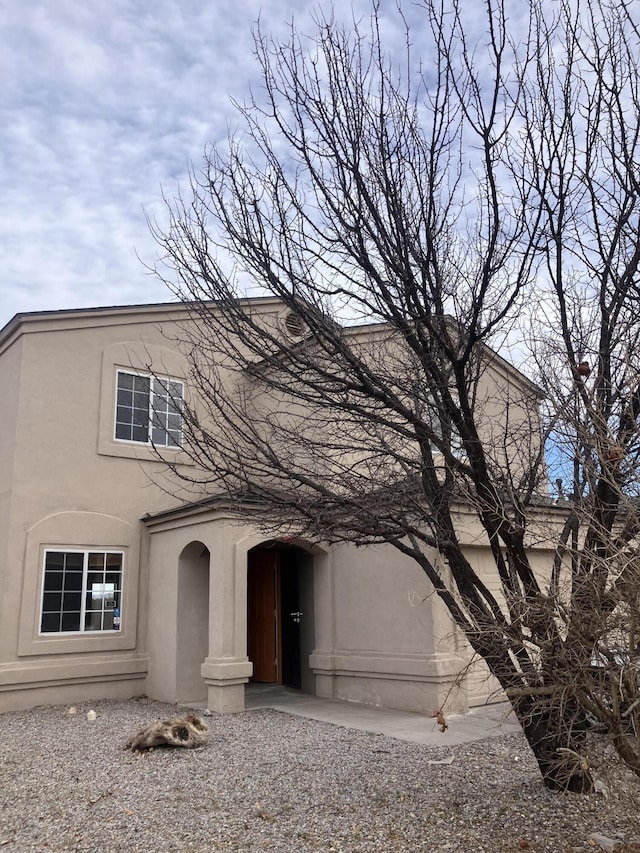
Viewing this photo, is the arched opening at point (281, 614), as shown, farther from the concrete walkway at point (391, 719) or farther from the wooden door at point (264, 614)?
the concrete walkway at point (391, 719)

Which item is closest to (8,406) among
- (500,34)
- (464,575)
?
(464,575)

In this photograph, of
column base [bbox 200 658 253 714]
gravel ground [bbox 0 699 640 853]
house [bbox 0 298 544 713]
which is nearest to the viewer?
gravel ground [bbox 0 699 640 853]

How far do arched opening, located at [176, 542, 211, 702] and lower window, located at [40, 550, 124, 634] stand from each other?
168 cm

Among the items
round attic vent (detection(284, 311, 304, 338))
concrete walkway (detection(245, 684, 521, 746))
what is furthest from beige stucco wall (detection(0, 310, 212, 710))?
round attic vent (detection(284, 311, 304, 338))

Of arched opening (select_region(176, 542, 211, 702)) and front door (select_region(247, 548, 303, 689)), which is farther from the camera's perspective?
front door (select_region(247, 548, 303, 689))

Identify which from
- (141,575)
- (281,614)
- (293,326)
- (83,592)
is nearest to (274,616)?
(281,614)

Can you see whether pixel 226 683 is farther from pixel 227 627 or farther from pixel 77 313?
pixel 77 313

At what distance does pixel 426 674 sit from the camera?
9.59 metres

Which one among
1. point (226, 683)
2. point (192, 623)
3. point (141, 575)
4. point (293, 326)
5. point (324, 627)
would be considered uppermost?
point (293, 326)

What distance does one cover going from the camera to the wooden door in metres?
13.0

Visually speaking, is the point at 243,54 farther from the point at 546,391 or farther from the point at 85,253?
the point at 85,253

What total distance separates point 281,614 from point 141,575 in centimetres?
274

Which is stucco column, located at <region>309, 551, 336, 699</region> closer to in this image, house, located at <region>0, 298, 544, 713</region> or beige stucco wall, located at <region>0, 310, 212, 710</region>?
house, located at <region>0, 298, 544, 713</region>

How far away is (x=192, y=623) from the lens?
11516mm
